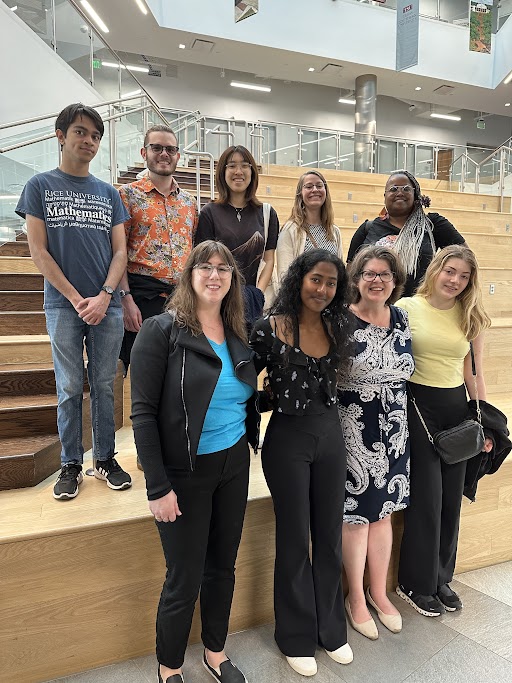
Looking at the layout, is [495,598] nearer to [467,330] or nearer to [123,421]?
[467,330]

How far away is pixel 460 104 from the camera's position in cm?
1216

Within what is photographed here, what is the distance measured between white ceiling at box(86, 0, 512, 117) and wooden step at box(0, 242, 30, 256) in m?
6.08

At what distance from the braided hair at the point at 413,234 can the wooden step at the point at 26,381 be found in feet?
5.87

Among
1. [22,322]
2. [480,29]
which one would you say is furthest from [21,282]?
[480,29]

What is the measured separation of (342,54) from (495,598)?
34.2 feet

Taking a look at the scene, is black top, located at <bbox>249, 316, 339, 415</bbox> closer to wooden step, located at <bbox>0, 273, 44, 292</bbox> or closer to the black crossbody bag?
the black crossbody bag

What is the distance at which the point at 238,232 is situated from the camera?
74.7 inches

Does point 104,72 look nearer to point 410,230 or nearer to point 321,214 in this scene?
point 321,214

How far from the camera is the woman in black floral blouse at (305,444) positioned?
1.45m

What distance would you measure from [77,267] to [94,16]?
853cm

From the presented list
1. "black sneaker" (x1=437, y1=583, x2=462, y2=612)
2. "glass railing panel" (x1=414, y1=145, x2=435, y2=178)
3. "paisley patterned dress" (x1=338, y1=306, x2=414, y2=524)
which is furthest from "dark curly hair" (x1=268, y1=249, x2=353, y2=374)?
"glass railing panel" (x1=414, y1=145, x2=435, y2=178)

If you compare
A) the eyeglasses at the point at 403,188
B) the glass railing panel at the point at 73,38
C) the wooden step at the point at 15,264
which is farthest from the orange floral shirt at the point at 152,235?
the glass railing panel at the point at 73,38

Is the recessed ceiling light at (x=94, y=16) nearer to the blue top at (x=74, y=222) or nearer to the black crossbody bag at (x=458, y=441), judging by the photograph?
the blue top at (x=74, y=222)

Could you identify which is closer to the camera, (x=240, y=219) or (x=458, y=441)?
(x=458, y=441)
